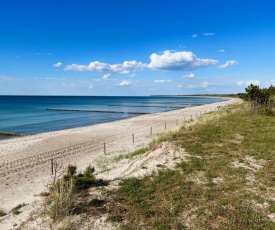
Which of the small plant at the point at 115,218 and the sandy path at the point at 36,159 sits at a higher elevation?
the small plant at the point at 115,218

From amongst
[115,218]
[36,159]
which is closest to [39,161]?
[36,159]

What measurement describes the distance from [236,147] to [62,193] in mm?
10202

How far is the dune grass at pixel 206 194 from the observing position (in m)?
6.82

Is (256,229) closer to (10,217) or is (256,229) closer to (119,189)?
(119,189)

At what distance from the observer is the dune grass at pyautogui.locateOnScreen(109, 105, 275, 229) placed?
269 inches

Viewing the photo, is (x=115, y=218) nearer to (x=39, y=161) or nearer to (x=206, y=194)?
(x=206, y=194)

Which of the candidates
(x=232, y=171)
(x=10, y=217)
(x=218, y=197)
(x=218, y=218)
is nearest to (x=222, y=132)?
(x=232, y=171)

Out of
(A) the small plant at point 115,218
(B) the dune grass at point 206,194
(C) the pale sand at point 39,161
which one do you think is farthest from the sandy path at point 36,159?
(B) the dune grass at point 206,194

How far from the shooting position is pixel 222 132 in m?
18.0

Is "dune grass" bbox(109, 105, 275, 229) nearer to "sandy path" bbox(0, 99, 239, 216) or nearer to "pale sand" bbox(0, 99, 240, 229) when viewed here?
"pale sand" bbox(0, 99, 240, 229)

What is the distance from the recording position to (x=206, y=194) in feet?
27.2

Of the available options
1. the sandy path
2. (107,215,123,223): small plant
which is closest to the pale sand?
the sandy path

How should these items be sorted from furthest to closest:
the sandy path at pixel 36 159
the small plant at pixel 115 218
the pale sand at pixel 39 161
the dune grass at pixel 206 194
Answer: the sandy path at pixel 36 159 → the pale sand at pixel 39 161 → the small plant at pixel 115 218 → the dune grass at pixel 206 194

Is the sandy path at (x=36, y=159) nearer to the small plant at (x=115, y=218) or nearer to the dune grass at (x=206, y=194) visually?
the small plant at (x=115, y=218)
